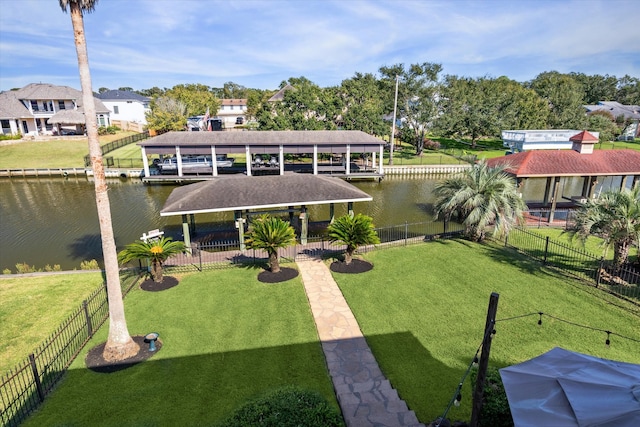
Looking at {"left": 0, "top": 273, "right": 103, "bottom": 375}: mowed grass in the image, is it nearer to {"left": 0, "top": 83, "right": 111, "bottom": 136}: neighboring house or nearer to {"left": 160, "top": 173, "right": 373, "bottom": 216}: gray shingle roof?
{"left": 160, "top": 173, "right": 373, "bottom": 216}: gray shingle roof

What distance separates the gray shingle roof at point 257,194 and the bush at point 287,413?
39.8 ft

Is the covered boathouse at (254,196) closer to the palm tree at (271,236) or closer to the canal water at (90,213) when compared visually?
the palm tree at (271,236)

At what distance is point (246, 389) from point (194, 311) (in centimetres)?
481

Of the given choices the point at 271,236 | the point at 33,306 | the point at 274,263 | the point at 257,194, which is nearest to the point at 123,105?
the point at 257,194

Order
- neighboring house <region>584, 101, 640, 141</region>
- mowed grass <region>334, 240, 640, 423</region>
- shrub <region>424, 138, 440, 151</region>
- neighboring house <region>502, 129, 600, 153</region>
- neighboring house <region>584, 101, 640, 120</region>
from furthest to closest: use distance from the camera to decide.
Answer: neighboring house <region>584, 101, 640, 120</region>, neighboring house <region>584, 101, 640, 141</region>, shrub <region>424, 138, 440, 151</region>, neighboring house <region>502, 129, 600, 153</region>, mowed grass <region>334, 240, 640, 423</region>

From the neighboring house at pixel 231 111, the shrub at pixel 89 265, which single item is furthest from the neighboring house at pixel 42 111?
the shrub at pixel 89 265

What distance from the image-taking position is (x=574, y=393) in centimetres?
579

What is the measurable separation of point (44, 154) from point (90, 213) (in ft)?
91.3

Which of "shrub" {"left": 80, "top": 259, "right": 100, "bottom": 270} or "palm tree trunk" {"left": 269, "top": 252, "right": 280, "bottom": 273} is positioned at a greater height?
"palm tree trunk" {"left": 269, "top": 252, "right": 280, "bottom": 273}

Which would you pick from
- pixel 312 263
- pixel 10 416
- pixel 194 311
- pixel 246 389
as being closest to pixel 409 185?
pixel 312 263

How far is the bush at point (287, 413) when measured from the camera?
275 inches

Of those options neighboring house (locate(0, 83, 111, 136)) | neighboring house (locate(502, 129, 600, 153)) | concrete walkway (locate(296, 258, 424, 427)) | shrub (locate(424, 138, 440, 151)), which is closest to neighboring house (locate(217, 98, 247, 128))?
neighboring house (locate(0, 83, 111, 136))

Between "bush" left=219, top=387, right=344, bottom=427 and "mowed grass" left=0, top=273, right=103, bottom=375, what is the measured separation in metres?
8.12

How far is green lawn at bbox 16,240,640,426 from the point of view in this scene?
30.6 ft
